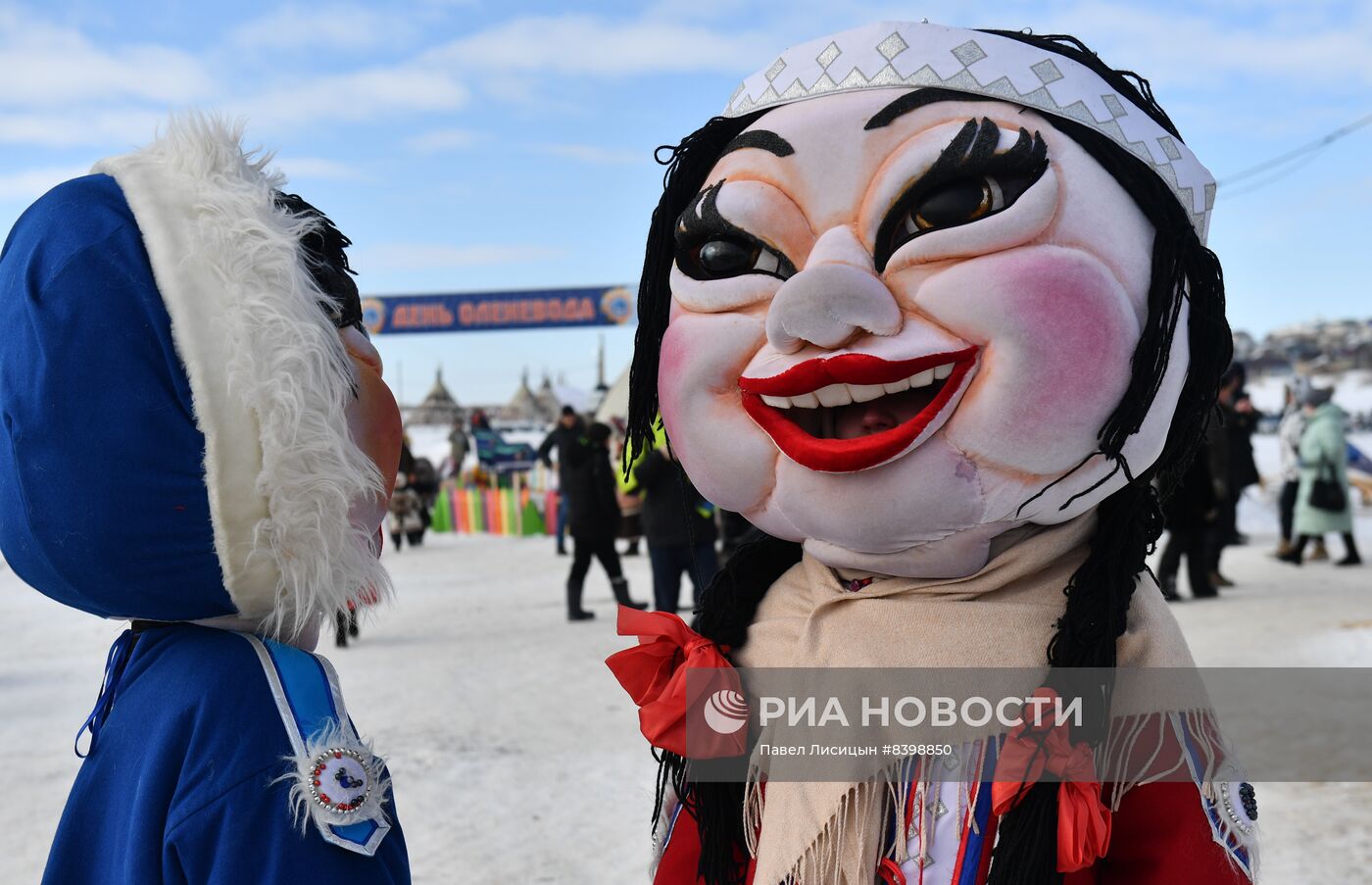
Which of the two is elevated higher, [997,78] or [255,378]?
[997,78]

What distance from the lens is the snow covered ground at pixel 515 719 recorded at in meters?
3.94

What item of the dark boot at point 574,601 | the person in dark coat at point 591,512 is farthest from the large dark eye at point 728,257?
the dark boot at point 574,601

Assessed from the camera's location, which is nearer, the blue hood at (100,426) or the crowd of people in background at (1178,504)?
the blue hood at (100,426)

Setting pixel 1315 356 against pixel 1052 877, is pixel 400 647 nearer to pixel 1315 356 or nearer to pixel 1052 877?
pixel 1052 877

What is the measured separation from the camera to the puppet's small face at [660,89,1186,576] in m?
1.71

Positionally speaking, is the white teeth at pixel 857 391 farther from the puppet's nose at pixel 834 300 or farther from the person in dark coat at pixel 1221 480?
the person in dark coat at pixel 1221 480

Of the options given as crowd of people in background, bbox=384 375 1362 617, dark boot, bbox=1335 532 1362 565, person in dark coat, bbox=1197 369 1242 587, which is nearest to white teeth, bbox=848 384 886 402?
crowd of people in background, bbox=384 375 1362 617

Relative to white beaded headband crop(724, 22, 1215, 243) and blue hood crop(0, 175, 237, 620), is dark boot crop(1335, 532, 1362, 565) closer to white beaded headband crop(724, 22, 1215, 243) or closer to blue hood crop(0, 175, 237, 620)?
white beaded headband crop(724, 22, 1215, 243)

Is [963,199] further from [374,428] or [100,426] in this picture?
[100,426]

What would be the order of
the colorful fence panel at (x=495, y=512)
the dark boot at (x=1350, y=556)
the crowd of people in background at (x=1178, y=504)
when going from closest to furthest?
the crowd of people in background at (x=1178, y=504) < the dark boot at (x=1350, y=556) < the colorful fence panel at (x=495, y=512)

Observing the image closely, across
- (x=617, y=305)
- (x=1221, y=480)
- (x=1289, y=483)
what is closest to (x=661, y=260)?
(x=1221, y=480)

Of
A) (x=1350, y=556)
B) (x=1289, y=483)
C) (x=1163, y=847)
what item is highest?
(x=1163, y=847)

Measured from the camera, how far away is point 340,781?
155 centimetres

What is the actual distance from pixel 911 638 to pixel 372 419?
36.6 inches
